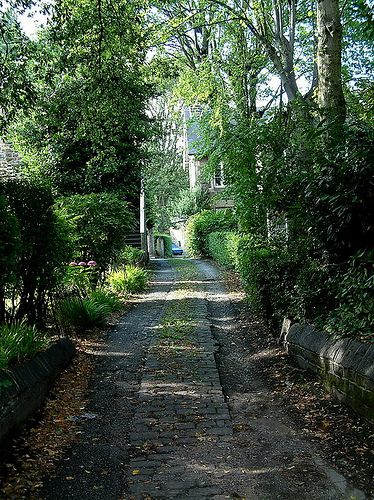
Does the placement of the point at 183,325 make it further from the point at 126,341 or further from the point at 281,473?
the point at 281,473

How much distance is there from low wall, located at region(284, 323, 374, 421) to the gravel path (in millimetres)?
619

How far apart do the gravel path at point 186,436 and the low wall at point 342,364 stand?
2.03 feet

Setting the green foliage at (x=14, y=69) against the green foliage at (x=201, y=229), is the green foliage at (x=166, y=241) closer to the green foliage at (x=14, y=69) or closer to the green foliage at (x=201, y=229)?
the green foliage at (x=201, y=229)

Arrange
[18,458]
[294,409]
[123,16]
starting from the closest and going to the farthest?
1. [18,458]
2. [294,409]
3. [123,16]

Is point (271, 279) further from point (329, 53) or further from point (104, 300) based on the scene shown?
point (104, 300)

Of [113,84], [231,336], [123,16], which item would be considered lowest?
[231,336]

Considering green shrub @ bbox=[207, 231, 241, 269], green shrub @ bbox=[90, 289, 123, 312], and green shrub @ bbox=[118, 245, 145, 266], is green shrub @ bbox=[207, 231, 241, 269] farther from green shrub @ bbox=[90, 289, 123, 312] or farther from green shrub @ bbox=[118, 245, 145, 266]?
green shrub @ bbox=[90, 289, 123, 312]

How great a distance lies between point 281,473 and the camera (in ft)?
12.2

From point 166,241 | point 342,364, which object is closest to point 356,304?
point 342,364

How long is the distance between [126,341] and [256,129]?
13.6 ft

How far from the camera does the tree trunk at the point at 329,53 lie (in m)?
7.74

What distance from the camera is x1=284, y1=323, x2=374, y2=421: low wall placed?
441 cm

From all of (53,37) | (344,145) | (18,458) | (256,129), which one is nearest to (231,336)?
(256,129)

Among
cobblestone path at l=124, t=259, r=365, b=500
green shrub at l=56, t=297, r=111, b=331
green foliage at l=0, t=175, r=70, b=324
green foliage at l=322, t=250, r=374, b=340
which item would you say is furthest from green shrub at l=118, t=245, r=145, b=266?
green foliage at l=322, t=250, r=374, b=340
